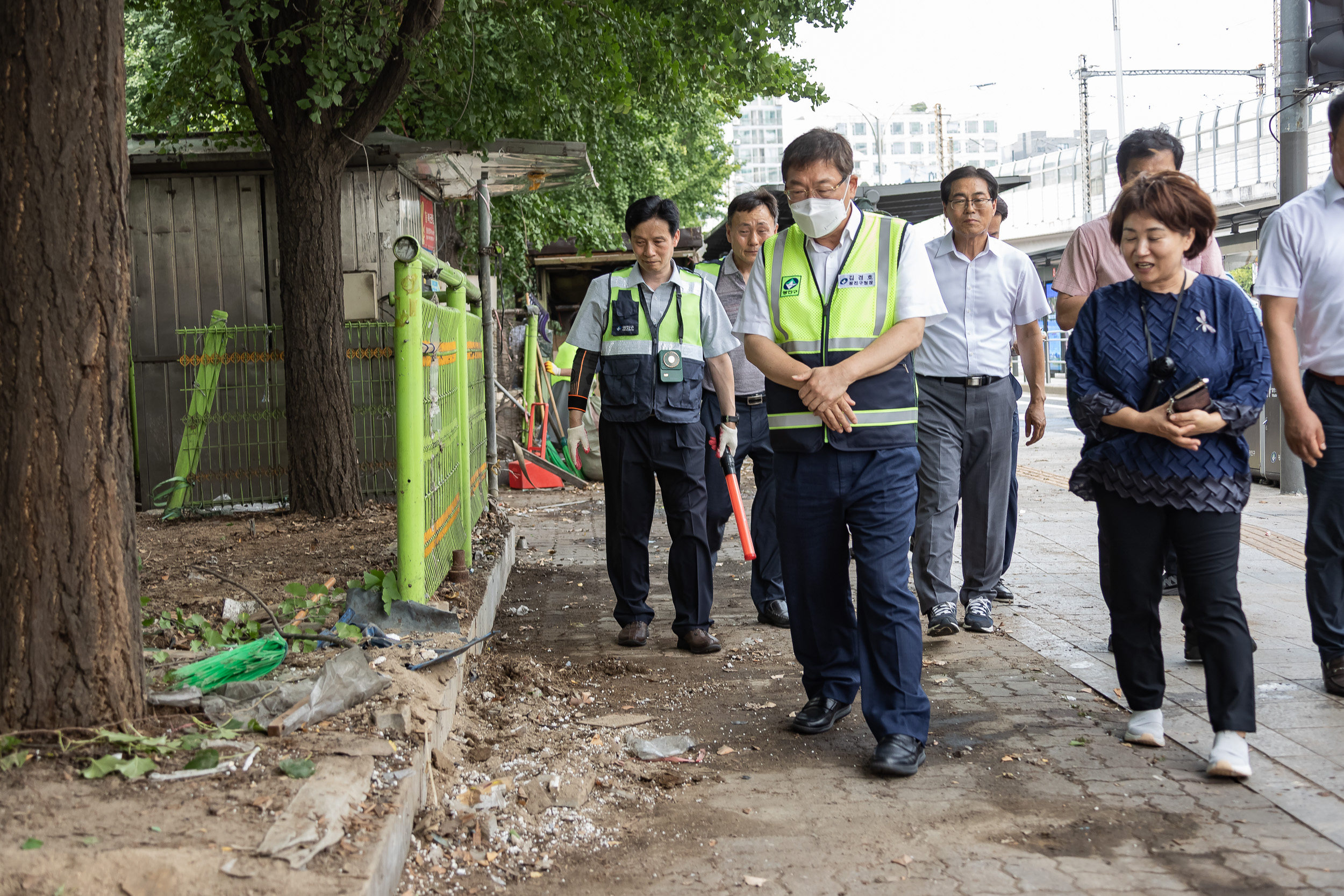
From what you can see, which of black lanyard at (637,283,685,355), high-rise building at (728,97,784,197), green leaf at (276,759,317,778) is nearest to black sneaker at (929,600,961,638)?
black lanyard at (637,283,685,355)

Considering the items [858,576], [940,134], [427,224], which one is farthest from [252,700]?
[940,134]

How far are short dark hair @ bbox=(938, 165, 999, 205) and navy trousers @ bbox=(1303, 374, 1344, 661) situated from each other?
196 cm

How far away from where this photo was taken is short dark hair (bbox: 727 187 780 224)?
651 centimetres

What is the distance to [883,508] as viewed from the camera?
4.18m

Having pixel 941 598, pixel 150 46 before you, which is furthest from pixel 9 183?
pixel 150 46

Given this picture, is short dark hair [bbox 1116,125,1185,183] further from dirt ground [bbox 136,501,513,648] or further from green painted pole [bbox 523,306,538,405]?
green painted pole [bbox 523,306,538,405]

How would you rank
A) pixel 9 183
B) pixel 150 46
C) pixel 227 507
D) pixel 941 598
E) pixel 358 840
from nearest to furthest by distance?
pixel 358 840 → pixel 9 183 → pixel 941 598 → pixel 227 507 → pixel 150 46

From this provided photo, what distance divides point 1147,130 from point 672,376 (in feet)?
7.92

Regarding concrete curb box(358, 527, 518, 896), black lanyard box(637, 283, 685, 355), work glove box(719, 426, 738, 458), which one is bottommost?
concrete curb box(358, 527, 518, 896)

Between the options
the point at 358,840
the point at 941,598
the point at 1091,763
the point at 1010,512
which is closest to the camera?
the point at 358,840

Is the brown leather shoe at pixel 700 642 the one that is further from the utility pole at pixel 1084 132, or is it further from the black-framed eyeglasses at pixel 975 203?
the utility pole at pixel 1084 132

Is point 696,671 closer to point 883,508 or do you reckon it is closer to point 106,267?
point 883,508

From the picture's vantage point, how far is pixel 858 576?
4.16 meters

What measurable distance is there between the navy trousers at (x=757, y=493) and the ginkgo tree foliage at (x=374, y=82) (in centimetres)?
333
